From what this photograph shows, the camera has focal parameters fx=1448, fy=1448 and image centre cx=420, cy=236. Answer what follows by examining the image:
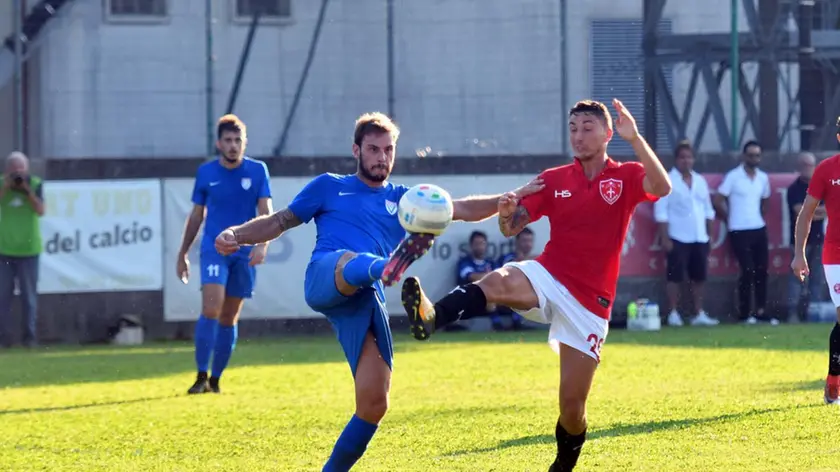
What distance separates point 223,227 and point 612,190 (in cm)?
560

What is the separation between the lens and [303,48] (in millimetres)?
19484

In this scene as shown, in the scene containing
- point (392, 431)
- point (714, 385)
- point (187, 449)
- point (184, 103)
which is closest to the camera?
point (187, 449)

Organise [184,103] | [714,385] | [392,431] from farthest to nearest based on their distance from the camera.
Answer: [184,103] → [714,385] → [392,431]

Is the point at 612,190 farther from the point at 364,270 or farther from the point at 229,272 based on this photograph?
the point at 229,272

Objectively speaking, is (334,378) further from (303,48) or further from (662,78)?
(662,78)

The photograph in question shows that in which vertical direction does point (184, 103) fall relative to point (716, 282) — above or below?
above

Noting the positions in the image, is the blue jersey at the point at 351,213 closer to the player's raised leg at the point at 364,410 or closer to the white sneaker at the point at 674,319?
the player's raised leg at the point at 364,410

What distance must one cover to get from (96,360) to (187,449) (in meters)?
7.43

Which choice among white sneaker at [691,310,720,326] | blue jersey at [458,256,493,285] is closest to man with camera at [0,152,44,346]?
blue jersey at [458,256,493,285]

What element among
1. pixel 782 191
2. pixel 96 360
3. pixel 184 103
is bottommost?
pixel 96 360

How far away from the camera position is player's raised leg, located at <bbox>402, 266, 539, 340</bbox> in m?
6.65

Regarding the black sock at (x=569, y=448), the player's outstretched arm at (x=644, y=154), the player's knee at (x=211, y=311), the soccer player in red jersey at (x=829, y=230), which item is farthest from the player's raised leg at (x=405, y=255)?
the player's knee at (x=211, y=311)

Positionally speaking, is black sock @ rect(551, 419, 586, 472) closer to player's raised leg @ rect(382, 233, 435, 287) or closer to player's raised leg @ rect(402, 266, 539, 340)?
player's raised leg @ rect(402, 266, 539, 340)

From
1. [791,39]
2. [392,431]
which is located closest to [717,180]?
[791,39]
